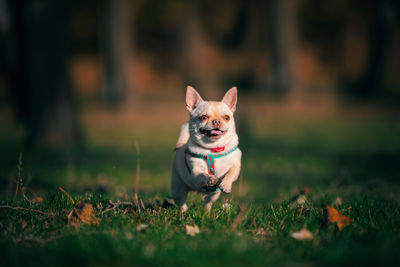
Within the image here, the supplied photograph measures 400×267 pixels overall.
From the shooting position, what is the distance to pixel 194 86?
48.0 feet

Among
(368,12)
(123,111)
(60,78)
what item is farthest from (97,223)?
(368,12)

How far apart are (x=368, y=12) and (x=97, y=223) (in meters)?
24.6

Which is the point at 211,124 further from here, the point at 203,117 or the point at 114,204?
the point at 114,204

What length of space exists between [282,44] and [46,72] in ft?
42.6

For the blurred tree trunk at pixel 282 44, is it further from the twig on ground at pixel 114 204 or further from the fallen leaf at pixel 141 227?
the fallen leaf at pixel 141 227

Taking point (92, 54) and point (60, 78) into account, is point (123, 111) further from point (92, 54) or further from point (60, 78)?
point (92, 54)

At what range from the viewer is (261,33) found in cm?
2722

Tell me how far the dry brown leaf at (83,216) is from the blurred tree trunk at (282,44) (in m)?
17.0

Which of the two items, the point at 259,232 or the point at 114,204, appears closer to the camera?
the point at 259,232

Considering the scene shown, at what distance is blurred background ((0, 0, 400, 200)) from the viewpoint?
22.1ft

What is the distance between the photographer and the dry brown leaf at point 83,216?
272 cm

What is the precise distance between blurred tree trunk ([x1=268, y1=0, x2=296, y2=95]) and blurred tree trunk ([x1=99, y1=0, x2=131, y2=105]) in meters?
7.30

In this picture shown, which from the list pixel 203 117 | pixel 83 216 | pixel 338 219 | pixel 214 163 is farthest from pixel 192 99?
pixel 338 219

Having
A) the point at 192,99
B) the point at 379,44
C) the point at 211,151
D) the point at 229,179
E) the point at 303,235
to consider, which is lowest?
the point at 303,235
